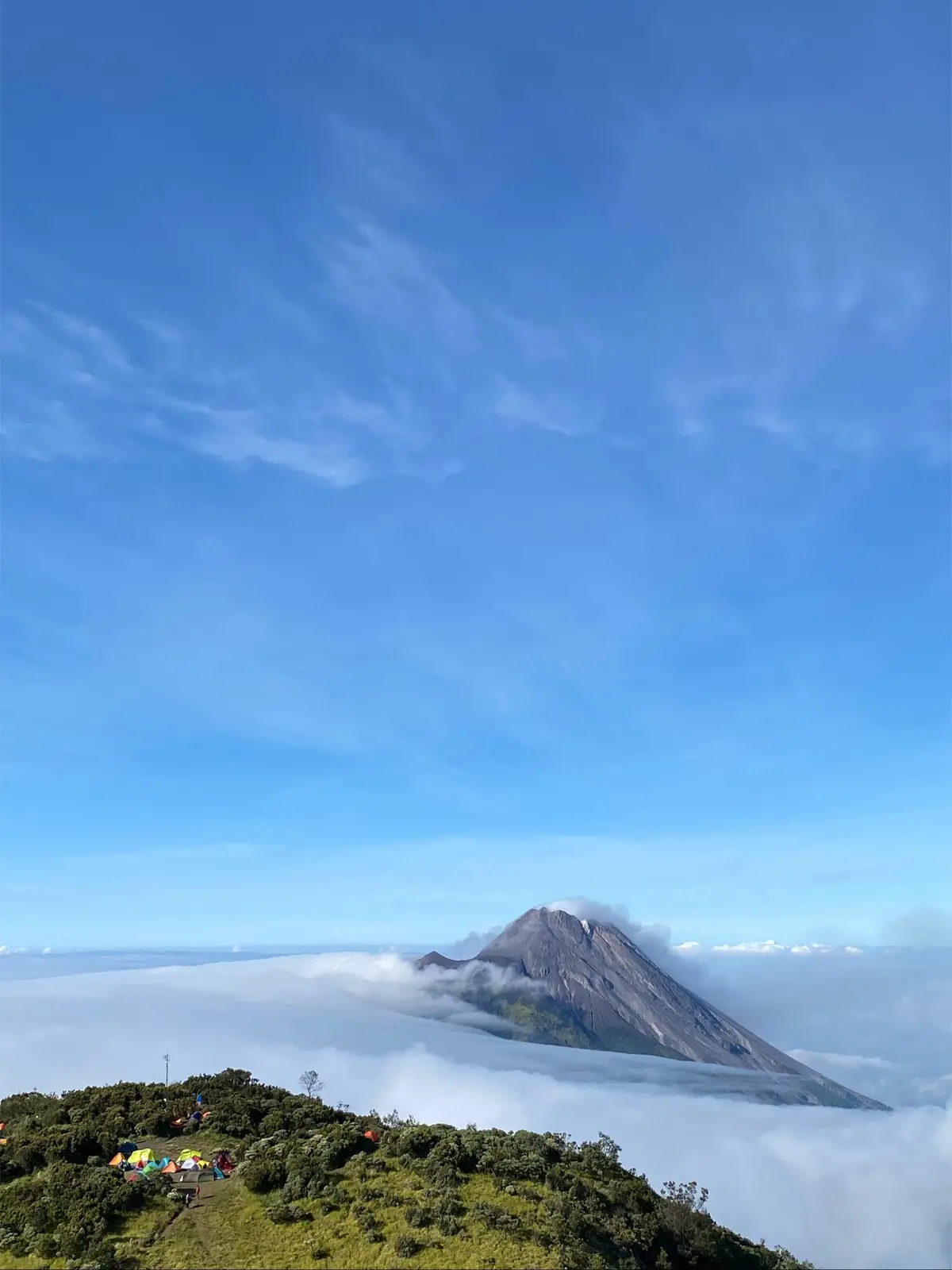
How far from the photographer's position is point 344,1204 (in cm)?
4200

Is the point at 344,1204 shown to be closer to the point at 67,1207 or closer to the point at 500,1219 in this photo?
the point at 500,1219

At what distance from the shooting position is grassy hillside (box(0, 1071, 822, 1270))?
37250 mm

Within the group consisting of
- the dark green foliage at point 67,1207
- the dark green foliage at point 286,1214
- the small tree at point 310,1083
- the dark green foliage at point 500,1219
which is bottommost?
the small tree at point 310,1083

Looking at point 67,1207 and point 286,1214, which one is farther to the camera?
point 67,1207

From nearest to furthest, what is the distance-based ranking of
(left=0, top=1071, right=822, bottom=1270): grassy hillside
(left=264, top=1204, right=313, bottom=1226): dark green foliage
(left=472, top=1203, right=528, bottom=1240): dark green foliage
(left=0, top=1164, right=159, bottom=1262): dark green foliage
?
(left=0, top=1071, right=822, bottom=1270): grassy hillside, (left=0, top=1164, right=159, bottom=1262): dark green foliage, (left=472, top=1203, right=528, bottom=1240): dark green foliage, (left=264, top=1204, right=313, bottom=1226): dark green foliage

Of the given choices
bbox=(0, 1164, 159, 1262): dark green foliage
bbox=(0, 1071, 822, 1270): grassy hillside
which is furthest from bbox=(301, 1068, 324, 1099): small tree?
bbox=(0, 1164, 159, 1262): dark green foliage

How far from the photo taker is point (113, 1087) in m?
64.2

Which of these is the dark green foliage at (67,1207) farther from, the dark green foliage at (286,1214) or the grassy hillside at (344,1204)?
the dark green foliage at (286,1214)

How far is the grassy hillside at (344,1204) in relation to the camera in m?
37.2

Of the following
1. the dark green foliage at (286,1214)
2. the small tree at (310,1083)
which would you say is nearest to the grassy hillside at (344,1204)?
the dark green foliage at (286,1214)

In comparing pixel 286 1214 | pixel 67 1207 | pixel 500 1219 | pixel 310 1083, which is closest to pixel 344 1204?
pixel 286 1214

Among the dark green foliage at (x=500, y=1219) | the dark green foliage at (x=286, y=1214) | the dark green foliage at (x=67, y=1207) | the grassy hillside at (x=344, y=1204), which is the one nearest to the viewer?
the grassy hillside at (x=344, y=1204)

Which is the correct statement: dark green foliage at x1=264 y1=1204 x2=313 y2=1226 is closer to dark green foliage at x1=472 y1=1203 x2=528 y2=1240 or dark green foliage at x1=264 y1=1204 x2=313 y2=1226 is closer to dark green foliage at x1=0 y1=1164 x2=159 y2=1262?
dark green foliage at x1=0 y1=1164 x2=159 y2=1262

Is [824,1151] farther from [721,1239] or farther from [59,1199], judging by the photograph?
[59,1199]
